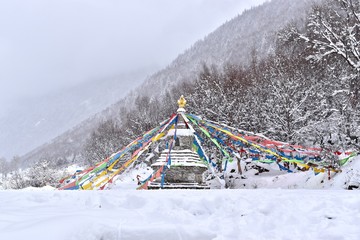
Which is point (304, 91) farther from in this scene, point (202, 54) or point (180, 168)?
point (202, 54)

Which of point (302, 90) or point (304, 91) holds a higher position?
point (302, 90)

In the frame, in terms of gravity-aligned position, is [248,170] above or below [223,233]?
below

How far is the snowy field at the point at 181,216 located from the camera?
4340 millimetres

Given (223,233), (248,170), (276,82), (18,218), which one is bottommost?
(248,170)

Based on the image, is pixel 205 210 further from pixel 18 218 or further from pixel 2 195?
pixel 2 195

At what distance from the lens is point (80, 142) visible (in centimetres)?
14562

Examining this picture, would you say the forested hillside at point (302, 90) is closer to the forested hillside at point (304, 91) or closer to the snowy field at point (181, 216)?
the forested hillside at point (304, 91)

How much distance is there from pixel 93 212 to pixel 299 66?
90.5 feet

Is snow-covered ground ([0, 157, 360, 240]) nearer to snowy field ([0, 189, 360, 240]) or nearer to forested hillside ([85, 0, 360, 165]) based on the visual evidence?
snowy field ([0, 189, 360, 240])

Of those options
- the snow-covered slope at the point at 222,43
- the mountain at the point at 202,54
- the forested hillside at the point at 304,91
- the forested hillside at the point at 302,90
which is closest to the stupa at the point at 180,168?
the forested hillside at the point at 302,90


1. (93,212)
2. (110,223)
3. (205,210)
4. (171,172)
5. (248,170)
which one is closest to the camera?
(110,223)

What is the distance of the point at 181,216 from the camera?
206 inches

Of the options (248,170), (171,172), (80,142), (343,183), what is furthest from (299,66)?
(80,142)

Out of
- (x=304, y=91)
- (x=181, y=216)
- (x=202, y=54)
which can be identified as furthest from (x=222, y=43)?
(x=181, y=216)
